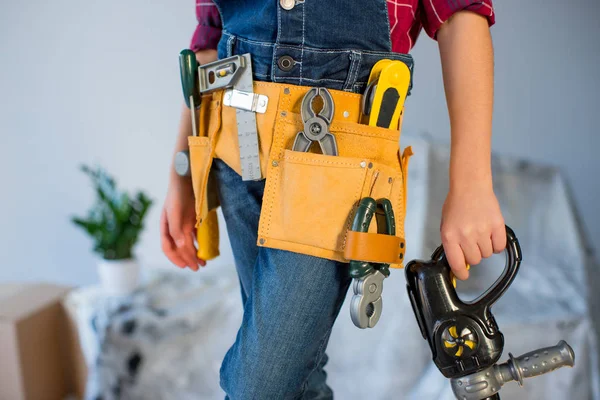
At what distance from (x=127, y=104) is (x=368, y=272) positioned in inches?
74.3

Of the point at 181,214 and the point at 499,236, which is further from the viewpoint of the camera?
the point at 181,214

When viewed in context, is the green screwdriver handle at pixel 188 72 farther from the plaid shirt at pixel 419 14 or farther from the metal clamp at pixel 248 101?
the plaid shirt at pixel 419 14

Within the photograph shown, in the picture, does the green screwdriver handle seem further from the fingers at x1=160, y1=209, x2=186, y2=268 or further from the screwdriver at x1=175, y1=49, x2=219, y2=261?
the fingers at x1=160, y1=209, x2=186, y2=268

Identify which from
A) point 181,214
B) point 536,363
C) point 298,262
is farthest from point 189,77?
point 536,363

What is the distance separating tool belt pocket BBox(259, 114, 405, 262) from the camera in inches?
25.9

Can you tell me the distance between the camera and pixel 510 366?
2.30 feet

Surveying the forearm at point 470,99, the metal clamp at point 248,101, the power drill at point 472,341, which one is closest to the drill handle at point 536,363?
the power drill at point 472,341

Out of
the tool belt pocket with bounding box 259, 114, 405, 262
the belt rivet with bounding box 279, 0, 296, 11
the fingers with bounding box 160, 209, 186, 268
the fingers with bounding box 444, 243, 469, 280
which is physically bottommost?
the fingers with bounding box 160, 209, 186, 268

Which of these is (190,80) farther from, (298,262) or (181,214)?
(298,262)

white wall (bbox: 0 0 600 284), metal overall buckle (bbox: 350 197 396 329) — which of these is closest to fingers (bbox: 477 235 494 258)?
metal overall buckle (bbox: 350 197 396 329)

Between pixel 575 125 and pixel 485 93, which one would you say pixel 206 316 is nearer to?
pixel 485 93

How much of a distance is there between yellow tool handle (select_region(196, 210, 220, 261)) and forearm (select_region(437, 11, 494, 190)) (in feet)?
1.39

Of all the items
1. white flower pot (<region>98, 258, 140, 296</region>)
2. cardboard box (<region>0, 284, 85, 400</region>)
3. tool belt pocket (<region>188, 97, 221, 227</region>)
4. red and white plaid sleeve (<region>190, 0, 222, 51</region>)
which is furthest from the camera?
white flower pot (<region>98, 258, 140, 296</region>)

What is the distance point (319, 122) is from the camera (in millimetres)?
656
